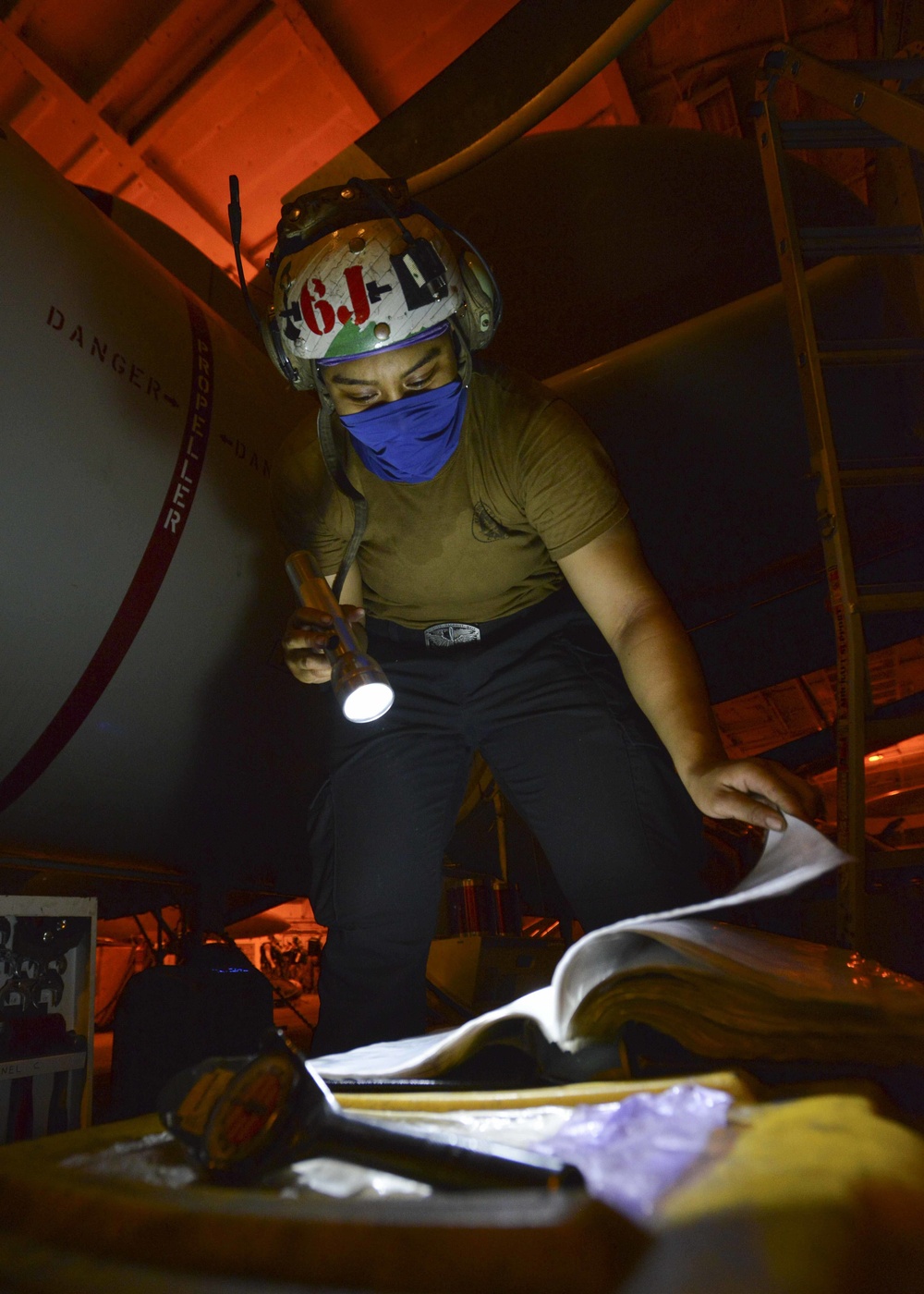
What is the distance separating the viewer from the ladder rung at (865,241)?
7.04 ft

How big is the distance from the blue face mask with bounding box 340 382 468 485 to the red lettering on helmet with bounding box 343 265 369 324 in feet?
0.49

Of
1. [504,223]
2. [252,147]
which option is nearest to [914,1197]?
[504,223]

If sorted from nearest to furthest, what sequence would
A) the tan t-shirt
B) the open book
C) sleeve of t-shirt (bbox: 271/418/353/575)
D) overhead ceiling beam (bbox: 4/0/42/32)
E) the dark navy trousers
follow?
the open book
the dark navy trousers
the tan t-shirt
sleeve of t-shirt (bbox: 271/418/353/575)
overhead ceiling beam (bbox: 4/0/42/32)

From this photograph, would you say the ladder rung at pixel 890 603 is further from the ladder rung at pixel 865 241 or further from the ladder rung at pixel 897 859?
the ladder rung at pixel 865 241

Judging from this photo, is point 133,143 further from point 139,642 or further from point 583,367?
point 139,642

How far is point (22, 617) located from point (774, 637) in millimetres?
2049

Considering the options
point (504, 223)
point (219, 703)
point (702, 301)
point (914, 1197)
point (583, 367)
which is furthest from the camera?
point (504, 223)

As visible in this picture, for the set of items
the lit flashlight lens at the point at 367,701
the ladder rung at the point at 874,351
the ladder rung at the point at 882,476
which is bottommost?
the lit flashlight lens at the point at 367,701

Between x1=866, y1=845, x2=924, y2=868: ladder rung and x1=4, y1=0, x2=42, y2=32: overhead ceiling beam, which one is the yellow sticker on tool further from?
x1=4, y1=0, x2=42, y2=32: overhead ceiling beam

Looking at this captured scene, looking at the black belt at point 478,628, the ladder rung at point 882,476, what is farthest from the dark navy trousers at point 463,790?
the ladder rung at point 882,476

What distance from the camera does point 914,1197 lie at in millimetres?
337

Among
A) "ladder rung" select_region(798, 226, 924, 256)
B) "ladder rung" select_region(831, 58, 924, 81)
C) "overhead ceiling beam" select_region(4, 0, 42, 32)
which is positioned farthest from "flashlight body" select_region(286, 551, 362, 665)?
"overhead ceiling beam" select_region(4, 0, 42, 32)

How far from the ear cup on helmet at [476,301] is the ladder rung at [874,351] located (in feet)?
3.23

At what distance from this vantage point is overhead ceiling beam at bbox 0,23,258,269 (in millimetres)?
4926
